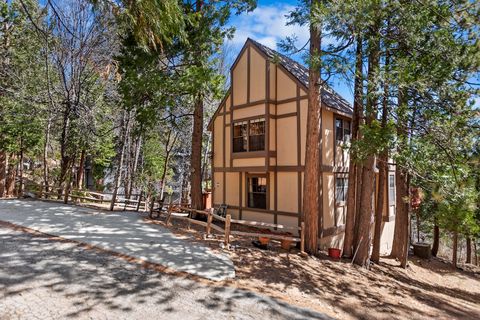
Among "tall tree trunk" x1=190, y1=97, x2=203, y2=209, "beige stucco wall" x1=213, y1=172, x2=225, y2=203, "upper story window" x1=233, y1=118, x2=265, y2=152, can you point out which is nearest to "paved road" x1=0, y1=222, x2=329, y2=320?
"tall tree trunk" x1=190, y1=97, x2=203, y2=209

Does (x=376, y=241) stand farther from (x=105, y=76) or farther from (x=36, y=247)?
(x=105, y=76)

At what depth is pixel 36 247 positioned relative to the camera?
692 centimetres

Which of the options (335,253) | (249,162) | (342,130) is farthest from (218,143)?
(335,253)

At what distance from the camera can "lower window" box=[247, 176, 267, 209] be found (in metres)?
12.8

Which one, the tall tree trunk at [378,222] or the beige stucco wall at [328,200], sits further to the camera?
the beige stucco wall at [328,200]

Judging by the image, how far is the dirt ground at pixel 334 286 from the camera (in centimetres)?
562

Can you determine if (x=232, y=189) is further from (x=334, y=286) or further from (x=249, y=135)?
(x=334, y=286)

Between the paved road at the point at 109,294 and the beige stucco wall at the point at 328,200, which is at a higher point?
the beige stucco wall at the point at 328,200

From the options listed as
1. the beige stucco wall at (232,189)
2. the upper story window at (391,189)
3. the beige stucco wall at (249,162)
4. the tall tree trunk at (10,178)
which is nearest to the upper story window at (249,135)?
the beige stucco wall at (249,162)

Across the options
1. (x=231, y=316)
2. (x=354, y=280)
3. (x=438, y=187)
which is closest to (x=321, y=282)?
(x=354, y=280)

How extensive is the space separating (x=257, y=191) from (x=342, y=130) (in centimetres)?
457

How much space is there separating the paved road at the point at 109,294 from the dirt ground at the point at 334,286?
702mm

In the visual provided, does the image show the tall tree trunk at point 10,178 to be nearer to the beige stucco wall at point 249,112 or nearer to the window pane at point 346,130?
the beige stucco wall at point 249,112

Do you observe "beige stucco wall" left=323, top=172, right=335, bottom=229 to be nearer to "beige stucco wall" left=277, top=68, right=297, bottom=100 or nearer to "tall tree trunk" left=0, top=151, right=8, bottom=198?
"beige stucco wall" left=277, top=68, right=297, bottom=100
